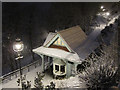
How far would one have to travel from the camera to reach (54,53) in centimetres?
1482

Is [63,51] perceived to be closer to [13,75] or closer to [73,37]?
[73,37]

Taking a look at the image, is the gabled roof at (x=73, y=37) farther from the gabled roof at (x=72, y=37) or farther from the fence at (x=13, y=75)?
the fence at (x=13, y=75)

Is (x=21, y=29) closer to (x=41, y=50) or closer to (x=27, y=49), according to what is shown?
(x=27, y=49)

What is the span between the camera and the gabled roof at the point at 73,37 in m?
14.9

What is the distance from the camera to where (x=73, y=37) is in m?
16.3

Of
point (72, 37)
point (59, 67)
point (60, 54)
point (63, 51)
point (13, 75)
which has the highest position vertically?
point (72, 37)

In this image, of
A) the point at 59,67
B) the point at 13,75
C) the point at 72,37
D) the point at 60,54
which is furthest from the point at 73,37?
the point at 13,75

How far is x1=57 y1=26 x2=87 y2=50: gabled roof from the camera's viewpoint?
14.9 m

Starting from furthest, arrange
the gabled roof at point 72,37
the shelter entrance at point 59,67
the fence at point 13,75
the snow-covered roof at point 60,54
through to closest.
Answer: the fence at point 13,75
the shelter entrance at point 59,67
the gabled roof at point 72,37
the snow-covered roof at point 60,54

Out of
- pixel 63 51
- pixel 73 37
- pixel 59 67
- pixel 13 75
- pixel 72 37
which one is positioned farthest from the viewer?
pixel 13 75

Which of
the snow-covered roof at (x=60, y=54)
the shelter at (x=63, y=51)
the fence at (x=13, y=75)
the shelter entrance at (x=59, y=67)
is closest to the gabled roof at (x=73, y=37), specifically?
the shelter at (x=63, y=51)

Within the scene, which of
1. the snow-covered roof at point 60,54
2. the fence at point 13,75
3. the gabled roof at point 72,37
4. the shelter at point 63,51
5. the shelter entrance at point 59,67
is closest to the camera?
the snow-covered roof at point 60,54

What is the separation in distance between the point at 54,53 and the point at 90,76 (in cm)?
547

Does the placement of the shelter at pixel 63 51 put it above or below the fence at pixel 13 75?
above
